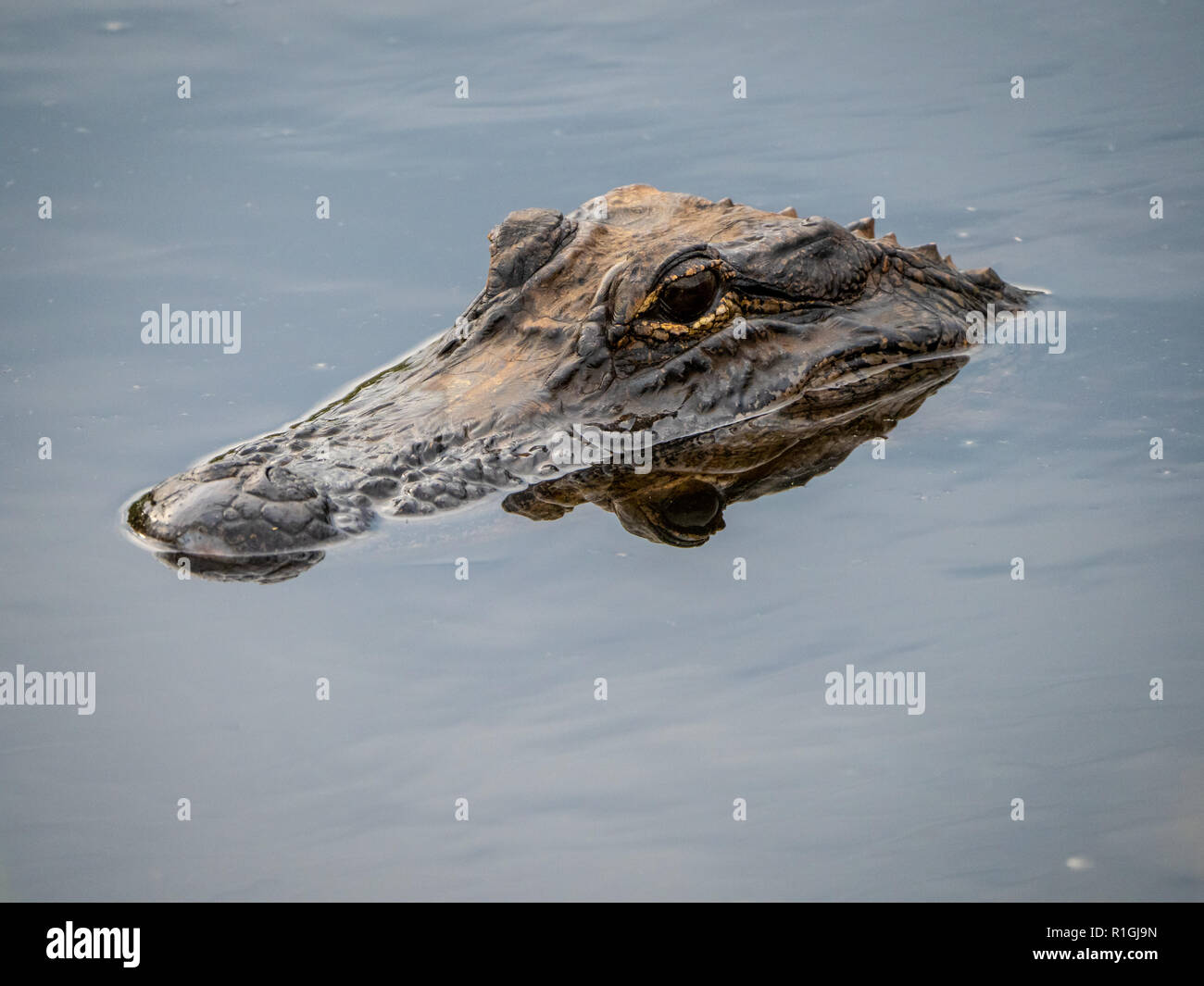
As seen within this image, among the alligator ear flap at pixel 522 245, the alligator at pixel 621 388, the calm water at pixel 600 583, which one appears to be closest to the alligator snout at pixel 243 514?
the alligator at pixel 621 388

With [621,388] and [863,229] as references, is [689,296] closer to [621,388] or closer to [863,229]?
[621,388]

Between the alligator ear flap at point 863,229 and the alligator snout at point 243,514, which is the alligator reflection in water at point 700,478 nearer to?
the alligator snout at point 243,514

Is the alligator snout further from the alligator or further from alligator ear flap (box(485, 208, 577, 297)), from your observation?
alligator ear flap (box(485, 208, 577, 297))

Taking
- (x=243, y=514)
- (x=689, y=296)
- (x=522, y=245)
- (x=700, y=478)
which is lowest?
(x=243, y=514)

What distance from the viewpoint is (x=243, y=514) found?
20.6ft

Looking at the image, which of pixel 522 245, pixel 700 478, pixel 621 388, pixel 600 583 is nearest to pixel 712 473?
pixel 700 478

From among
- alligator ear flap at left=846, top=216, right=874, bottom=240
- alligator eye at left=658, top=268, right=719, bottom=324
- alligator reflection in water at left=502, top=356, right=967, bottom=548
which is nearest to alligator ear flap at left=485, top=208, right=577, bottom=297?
alligator eye at left=658, top=268, right=719, bottom=324

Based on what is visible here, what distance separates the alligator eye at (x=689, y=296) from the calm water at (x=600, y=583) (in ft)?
3.33

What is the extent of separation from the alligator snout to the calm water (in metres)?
0.18

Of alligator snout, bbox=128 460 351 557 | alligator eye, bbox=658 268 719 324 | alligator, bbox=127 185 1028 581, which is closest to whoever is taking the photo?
alligator snout, bbox=128 460 351 557

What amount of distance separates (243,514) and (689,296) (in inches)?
94.1

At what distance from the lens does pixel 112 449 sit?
7.89 meters

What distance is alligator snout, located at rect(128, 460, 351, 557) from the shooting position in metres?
6.29

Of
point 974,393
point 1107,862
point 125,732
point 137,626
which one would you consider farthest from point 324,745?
point 974,393
